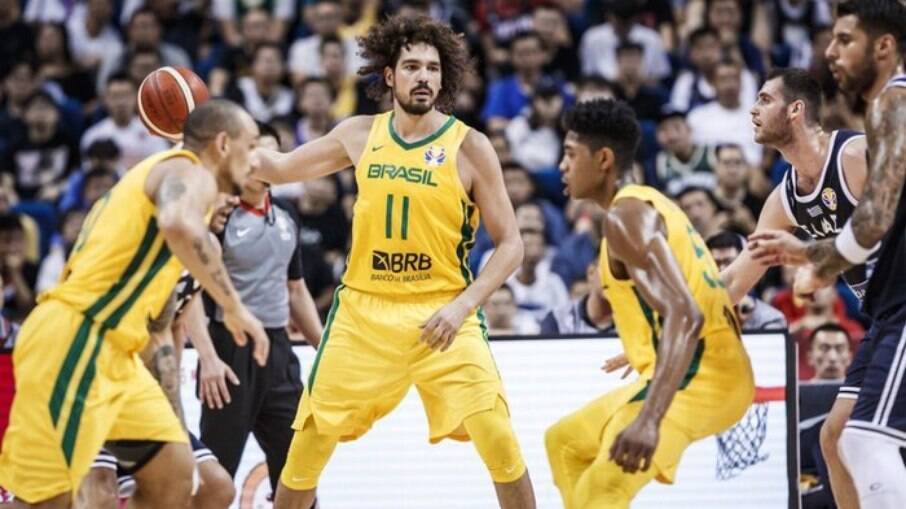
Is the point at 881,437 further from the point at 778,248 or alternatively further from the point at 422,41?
the point at 422,41

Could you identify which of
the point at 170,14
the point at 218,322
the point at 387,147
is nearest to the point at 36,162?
the point at 170,14

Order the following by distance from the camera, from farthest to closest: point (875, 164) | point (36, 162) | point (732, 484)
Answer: point (36, 162) → point (732, 484) → point (875, 164)

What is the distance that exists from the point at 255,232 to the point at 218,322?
0.53 meters

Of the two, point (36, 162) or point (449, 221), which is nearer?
point (449, 221)

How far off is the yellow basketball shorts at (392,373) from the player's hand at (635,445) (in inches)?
59.9

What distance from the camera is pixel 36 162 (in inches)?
579

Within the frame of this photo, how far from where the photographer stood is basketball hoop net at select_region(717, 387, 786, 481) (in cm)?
916

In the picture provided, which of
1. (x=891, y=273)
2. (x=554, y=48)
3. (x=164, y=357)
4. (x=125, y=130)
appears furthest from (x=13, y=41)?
(x=891, y=273)

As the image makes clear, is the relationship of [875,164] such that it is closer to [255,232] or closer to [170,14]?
[255,232]

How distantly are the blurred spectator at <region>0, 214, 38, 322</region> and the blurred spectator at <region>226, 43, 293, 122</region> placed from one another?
106 inches

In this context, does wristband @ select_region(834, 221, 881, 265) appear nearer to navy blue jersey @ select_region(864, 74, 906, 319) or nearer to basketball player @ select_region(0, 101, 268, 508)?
navy blue jersey @ select_region(864, 74, 906, 319)

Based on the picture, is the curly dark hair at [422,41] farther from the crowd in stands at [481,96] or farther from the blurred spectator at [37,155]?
the blurred spectator at [37,155]

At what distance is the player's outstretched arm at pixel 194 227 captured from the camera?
6.12 metres

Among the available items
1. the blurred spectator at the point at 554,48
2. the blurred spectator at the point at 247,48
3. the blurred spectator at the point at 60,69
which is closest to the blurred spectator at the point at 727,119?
the blurred spectator at the point at 554,48
